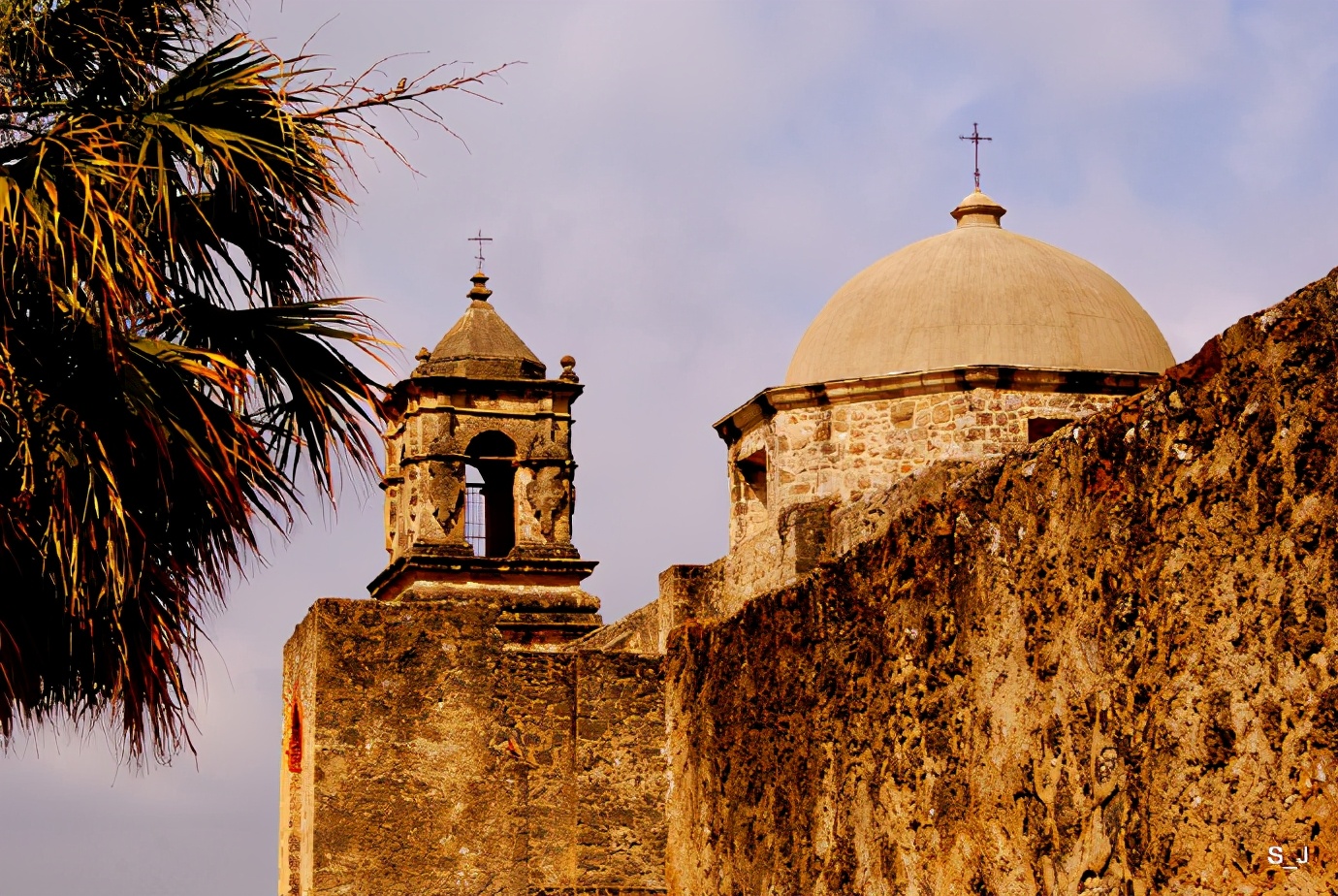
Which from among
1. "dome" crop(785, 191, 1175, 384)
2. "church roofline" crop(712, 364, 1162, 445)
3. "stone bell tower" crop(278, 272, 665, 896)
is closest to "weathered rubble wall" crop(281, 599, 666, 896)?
"stone bell tower" crop(278, 272, 665, 896)

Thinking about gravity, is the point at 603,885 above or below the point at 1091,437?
below

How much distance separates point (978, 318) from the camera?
16.9m

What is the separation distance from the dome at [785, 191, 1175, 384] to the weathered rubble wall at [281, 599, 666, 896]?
755 cm

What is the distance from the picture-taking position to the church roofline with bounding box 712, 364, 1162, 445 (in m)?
15.9

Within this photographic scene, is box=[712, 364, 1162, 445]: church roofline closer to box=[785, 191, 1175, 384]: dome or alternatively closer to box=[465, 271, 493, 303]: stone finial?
box=[785, 191, 1175, 384]: dome

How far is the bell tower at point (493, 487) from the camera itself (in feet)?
81.1

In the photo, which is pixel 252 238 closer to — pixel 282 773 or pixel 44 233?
pixel 44 233

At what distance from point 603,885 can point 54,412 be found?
3.72 metres

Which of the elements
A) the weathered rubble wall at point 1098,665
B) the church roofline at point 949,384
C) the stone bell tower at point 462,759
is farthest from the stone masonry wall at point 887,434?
the weathered rubble wall at point 1098,665

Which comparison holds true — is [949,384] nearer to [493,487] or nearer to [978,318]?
[978,318]

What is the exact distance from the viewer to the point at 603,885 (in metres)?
9.20

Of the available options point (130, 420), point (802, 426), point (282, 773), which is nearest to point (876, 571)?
point (130, 420)

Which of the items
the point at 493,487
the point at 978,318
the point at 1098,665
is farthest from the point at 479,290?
the point at 1098,665

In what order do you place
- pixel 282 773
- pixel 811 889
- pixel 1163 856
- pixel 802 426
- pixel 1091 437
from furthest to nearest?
pixel 802 426
pixel 282 773
pixel 811 889
pixel 1091 437
pixel 1163 856
